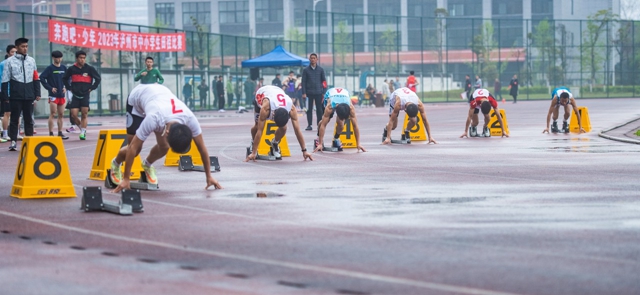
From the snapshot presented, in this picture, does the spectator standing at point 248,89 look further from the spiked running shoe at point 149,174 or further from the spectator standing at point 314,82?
the spiked running shoe at point 149,174

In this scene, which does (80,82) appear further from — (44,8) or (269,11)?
(44,8)

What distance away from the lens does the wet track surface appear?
22.6 ft

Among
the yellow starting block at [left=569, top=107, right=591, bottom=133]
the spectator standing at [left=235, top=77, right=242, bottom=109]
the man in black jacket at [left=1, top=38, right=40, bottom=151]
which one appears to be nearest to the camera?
the man in black jacket at [left=1, top=38, right=40, bottom=151]

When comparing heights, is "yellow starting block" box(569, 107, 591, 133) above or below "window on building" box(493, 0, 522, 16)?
below

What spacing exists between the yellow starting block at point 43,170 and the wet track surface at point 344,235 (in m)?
0.25

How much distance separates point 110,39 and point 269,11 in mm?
80540

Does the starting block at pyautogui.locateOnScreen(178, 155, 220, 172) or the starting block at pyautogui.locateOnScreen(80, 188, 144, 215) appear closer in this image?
the starting block at pyautogui.locateOnScreen(80, 188, 144, 215)

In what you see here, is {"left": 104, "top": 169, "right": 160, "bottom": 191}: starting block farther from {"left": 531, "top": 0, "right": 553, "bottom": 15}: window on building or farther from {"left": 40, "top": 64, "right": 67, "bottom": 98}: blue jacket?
{"left": 531, "top": 0, "right": 553, "bottom": 15}: window on building

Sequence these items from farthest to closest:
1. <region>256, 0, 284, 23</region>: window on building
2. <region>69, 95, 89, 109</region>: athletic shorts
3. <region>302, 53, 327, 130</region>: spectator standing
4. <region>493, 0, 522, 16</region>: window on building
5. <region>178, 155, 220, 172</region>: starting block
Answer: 1. <region>256, 0, 284, 23</region>: window on building
2. <region>493, 0, 522, 16</region>: window on building
3. <region>302, 53, 327, 130</region>: spectator standing
4. <region>69, 95, 89, 109</region>: athletic shorts
5. <region>178, 155, 220, 172</region>: starting block

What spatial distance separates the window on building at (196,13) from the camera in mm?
126438

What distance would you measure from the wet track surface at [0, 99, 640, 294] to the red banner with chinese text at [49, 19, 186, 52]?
77.9ft

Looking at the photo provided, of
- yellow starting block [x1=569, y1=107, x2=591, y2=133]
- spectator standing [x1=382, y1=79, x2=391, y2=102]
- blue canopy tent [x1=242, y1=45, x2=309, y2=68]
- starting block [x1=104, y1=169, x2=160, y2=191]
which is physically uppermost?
blue canopy tent [x1=242, y1=45, x2=309, y2=68]

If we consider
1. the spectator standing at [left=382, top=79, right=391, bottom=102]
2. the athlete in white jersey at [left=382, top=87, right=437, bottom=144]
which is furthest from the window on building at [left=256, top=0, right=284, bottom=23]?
the athlete in white jersey at [left=382, top=87, right=437, bottom=144]

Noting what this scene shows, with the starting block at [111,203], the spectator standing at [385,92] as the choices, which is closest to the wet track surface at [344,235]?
the starting block at [111,203]
